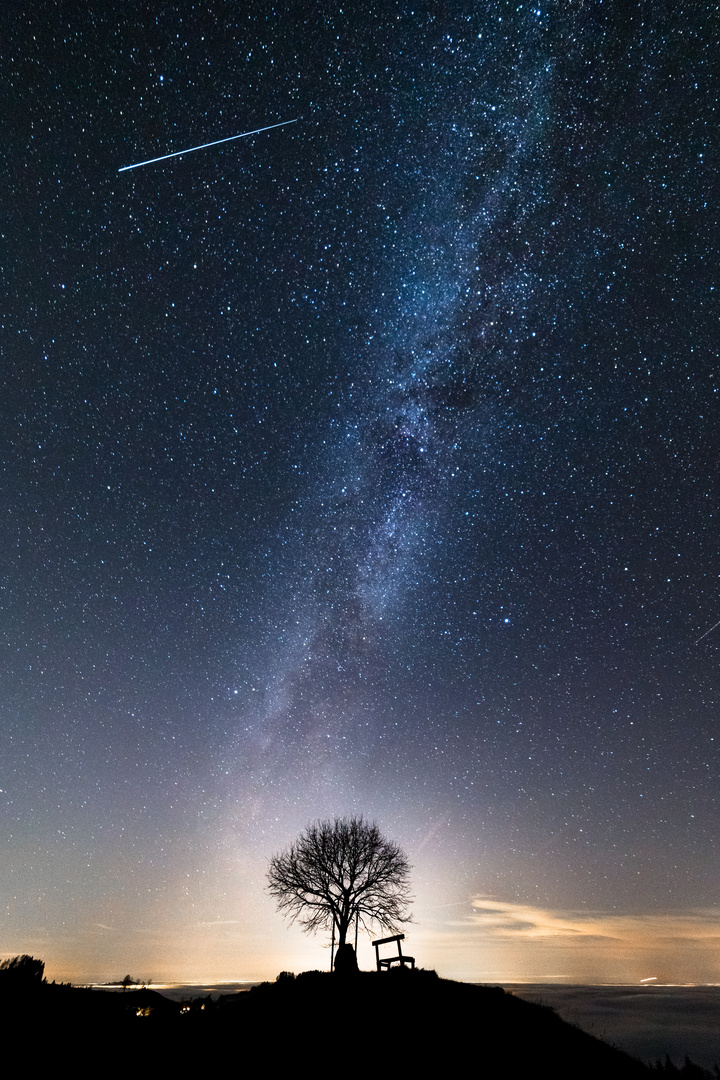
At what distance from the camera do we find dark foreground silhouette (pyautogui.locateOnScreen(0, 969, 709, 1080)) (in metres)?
14.2

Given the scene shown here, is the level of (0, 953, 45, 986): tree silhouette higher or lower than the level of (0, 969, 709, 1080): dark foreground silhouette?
higher

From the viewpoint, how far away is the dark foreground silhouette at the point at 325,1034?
1425 cm

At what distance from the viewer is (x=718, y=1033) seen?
73000 millimetres

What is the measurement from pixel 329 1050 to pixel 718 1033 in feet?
294

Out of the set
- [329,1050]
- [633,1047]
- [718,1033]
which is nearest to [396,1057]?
[329,1050]

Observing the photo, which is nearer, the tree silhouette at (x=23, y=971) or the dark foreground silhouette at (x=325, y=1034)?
the dark foreground silhouette at (x=325, y=1034)

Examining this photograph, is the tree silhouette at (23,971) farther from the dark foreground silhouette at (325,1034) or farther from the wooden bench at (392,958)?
the wooden bench at (392,958)

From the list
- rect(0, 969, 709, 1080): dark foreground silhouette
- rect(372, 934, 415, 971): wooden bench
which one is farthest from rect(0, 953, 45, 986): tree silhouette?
rect(372, 934, 415, 971): wooden bench

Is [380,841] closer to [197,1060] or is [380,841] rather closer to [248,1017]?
[248,1017]

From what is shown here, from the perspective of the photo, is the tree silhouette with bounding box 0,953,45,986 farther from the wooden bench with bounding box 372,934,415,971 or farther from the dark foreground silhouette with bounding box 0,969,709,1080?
the wooden bench with bounding box 372,934,415,971

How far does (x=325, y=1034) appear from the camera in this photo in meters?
17.1

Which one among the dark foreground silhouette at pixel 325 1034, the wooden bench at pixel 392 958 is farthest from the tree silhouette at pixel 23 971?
the wooden bench at pixel 392 958

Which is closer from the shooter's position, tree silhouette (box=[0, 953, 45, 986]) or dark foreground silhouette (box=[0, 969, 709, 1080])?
dark foreground silhouette (box=[0, 969, 709, 1080])

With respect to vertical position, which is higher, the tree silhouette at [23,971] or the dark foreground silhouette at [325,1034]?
the tree silhouette at [23,971]
